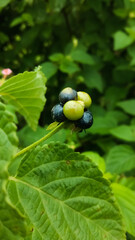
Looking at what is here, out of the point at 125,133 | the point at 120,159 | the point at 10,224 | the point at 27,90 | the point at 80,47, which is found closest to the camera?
the point at 10,224

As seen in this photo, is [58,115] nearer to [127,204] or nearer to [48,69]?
[127,204]

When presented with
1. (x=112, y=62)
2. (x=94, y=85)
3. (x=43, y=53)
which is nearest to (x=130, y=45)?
(x=112, y=62)

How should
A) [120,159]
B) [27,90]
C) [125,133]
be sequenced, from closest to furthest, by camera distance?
[27,90] < [120,159] < [125,133]

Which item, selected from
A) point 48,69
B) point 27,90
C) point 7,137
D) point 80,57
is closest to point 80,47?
point 80,57

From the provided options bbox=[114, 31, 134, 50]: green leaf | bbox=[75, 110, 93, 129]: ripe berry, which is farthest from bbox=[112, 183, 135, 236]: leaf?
bbox=[114, 31, 134, 50]: green leaf

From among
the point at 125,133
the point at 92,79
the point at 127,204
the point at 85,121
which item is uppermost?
the point at 92,79

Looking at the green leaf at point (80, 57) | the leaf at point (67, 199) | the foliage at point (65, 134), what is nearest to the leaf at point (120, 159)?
the foliage at point (65, 134)
